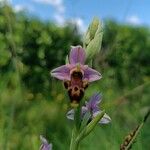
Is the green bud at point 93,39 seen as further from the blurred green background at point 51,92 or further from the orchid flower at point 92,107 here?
the blurred green background at point 51,92

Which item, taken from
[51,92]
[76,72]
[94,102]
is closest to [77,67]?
[76,72]

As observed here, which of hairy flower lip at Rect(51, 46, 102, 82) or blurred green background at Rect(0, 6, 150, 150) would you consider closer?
hairy flower lip at Rect(51, 46, 102, 82)

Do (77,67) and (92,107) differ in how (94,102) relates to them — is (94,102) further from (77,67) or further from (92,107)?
(77,67)

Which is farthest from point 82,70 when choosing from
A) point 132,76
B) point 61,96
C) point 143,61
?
point 143,61

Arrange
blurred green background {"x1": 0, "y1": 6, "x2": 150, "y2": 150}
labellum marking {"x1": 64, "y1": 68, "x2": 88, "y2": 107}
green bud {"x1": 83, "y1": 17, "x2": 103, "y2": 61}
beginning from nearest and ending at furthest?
labellum marking {"x1": 64, "y1": 68, "x2": 88, "y2": 107} < green bud {"x1": 83, "y1": 17, "x2": 103, "y2": 61} < blurred green background {"x1": 0, "y1": 6, "x2": 150, "y2": 150}

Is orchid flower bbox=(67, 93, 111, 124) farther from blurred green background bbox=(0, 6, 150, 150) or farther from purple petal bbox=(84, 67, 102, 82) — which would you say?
blurred green background bbox=(0, 6, 150, 150)

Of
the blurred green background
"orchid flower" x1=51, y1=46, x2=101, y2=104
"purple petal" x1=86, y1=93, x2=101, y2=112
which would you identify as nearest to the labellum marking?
"orchid flower" x1=51, y1=46, x2=101, y2=104

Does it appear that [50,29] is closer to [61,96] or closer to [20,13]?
[20,13]
